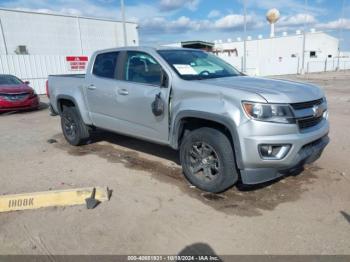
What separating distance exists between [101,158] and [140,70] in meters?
1.88

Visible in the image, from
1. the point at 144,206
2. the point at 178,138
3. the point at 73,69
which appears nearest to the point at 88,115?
the point at 178,138

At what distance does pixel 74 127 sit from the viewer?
614cm

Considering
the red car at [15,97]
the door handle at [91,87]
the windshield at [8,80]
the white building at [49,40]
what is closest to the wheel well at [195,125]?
the door handle at [91,87]

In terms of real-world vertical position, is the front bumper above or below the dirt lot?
above

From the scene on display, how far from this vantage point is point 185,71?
416 centimetres

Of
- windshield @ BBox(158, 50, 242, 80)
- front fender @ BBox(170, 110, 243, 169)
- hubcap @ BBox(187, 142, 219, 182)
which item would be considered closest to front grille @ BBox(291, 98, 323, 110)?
front fender @ BBox(170, 110, 243, 169)

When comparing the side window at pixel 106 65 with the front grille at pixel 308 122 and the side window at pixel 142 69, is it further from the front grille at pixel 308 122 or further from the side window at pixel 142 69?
the front grille at pixel 308 122

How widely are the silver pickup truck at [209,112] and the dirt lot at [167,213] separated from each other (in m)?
0.42

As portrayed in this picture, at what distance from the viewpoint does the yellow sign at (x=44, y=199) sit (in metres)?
3.61

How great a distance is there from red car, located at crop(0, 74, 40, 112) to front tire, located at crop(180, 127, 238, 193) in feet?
29.5

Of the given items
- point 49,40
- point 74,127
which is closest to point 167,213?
point 74,127

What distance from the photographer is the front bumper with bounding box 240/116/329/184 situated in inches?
126

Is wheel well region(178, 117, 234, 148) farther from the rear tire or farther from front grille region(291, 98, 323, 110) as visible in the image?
the rear tire

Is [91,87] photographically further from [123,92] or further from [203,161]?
[203,161]
